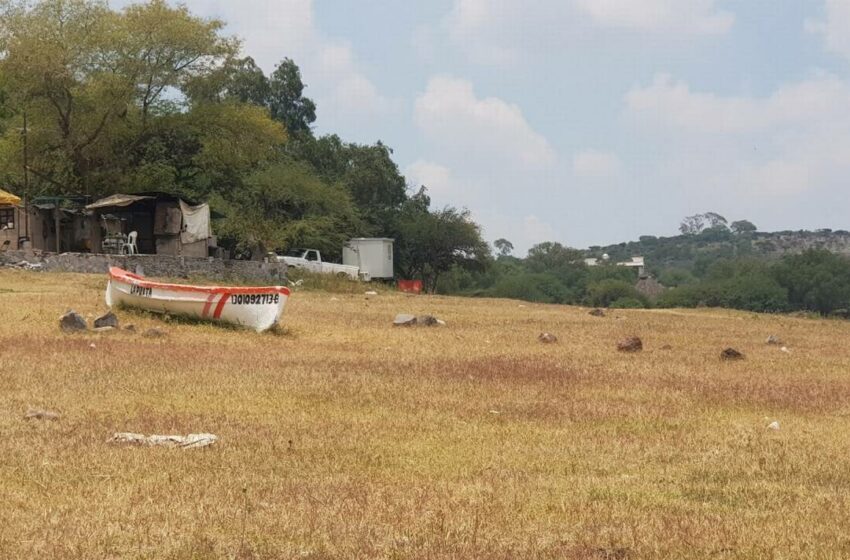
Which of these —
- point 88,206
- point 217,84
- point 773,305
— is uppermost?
point 217,84

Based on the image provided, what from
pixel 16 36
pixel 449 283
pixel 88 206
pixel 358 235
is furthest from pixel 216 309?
pixel 449 283

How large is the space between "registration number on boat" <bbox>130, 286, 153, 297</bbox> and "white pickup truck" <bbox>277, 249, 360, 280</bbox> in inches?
1174

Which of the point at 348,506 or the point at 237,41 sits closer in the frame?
the point at 348,506

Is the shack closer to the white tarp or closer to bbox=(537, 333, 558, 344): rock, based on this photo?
the white tarp

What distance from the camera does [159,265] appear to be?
42094 mm

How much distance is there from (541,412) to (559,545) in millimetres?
5536

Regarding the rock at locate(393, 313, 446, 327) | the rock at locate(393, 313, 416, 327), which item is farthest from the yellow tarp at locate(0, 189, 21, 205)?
the rock at locate(393, 313, 416, 327)

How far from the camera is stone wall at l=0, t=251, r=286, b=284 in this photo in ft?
129

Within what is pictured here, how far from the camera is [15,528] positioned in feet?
22.2

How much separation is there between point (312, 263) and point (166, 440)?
Answer: 46385mm

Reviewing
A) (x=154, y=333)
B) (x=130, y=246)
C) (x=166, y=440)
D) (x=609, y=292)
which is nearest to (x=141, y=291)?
(x=154, y=333)

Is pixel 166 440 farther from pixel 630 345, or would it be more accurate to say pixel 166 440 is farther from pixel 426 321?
pixel 426 321

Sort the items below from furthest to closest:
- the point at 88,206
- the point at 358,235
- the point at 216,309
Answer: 1. the point at 358,235
2. the point at 88,206
3. the point at 216,309

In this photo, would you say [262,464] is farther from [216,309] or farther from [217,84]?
[217,84]
